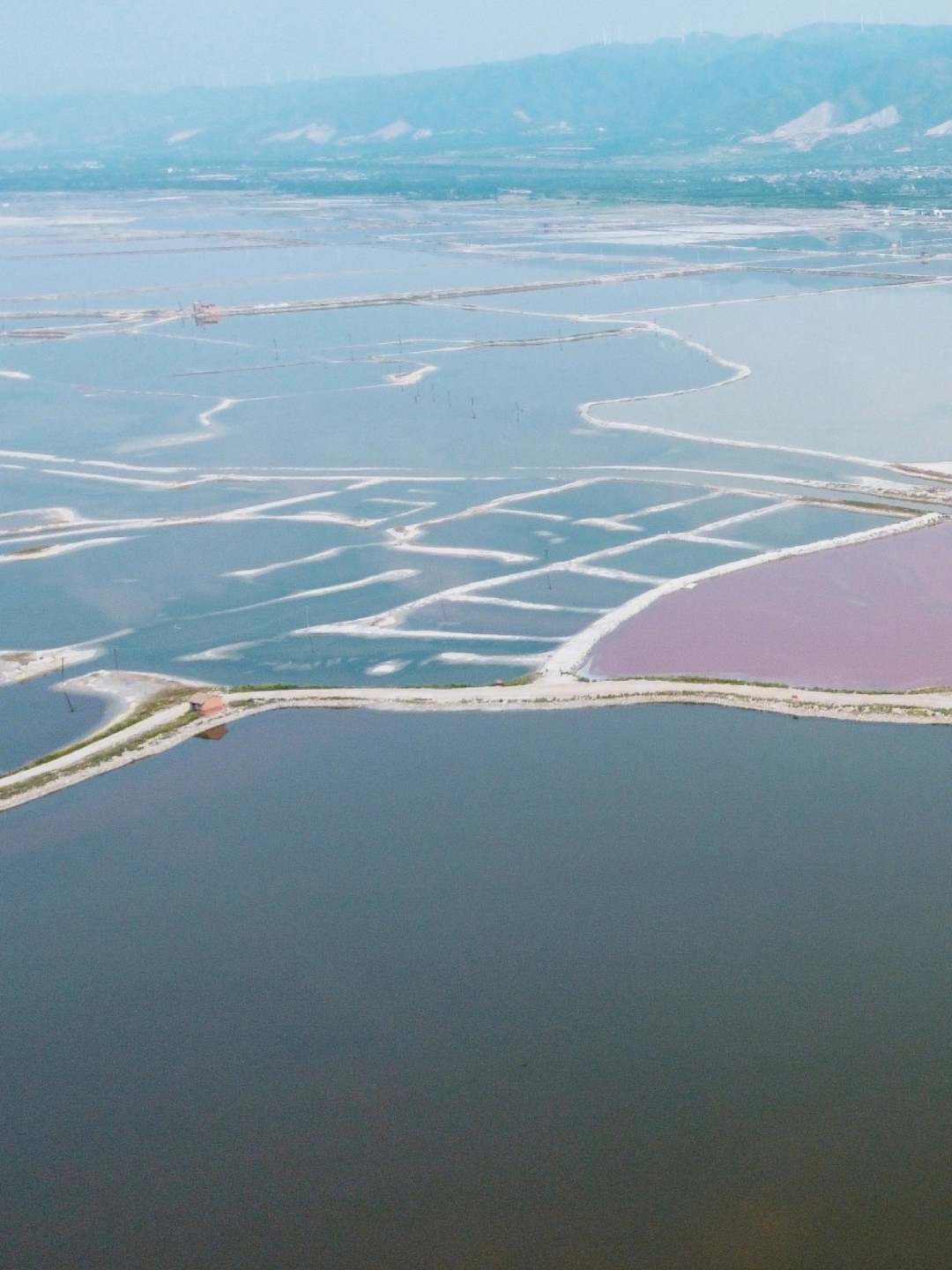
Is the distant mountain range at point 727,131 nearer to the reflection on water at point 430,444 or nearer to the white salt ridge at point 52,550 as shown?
the reflection on water at point 430,444

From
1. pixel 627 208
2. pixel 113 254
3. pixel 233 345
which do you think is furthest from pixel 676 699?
pixel 627 208

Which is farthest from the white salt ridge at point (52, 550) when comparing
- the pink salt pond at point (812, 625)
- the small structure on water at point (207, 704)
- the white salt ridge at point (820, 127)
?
the white salt ridge at point (820, 127)

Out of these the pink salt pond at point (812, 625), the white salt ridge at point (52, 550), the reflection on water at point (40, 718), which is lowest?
the pink salt pond at point (812, 625)

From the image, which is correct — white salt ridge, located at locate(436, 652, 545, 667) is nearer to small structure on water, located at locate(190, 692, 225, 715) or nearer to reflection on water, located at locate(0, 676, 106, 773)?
small structure on water, located at locate(190, 692, 225, 715)

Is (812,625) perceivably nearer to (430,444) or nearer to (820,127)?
(430,444)

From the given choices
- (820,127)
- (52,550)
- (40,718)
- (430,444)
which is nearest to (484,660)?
(40,718)

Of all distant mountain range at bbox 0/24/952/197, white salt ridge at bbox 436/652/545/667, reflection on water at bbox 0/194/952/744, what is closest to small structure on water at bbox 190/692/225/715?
reflection on water at bbox 0/194/952/744
